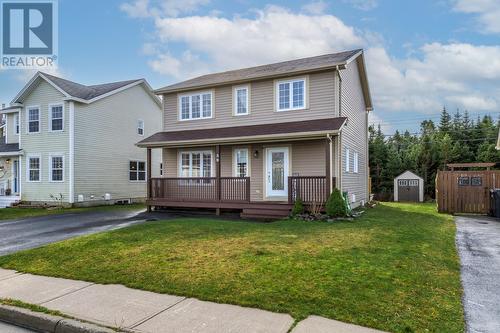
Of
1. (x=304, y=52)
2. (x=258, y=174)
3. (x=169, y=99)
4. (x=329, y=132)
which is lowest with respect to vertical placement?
(x=258, y=174)

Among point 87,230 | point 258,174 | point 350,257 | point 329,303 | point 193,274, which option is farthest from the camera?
point 258,174

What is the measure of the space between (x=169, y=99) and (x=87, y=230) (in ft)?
30.0

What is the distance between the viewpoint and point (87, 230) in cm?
1049

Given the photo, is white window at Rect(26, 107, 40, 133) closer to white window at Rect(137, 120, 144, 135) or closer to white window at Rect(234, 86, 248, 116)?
white window at Rect(137, 120, 144, 135)

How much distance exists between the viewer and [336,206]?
1174 cm

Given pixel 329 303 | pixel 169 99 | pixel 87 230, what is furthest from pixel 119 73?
pixel 329 303

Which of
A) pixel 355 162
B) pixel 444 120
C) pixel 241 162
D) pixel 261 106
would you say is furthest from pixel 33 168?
pixel 444 120

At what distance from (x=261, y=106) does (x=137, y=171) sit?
12.6 metres

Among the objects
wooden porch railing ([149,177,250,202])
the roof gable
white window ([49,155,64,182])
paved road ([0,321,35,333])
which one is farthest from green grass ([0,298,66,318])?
the roof gable

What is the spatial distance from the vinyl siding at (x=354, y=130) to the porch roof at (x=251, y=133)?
72.6 inches

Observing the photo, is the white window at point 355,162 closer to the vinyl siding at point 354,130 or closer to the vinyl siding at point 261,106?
the vinyl siding at point 354,130

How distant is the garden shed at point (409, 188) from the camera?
1013 inches

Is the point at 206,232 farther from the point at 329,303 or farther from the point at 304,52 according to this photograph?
the point at 304,52

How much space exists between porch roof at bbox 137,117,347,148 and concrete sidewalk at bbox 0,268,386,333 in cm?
898
